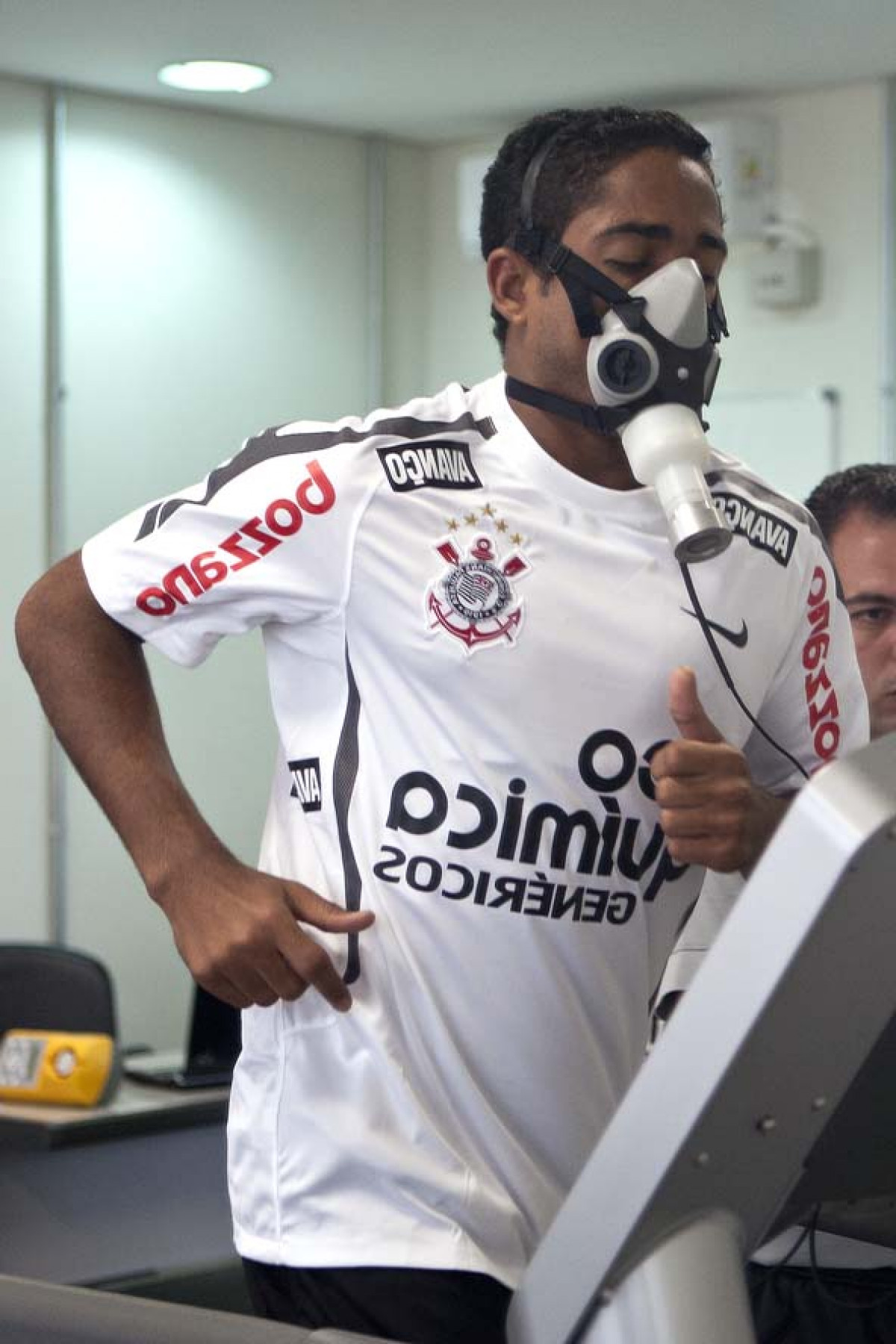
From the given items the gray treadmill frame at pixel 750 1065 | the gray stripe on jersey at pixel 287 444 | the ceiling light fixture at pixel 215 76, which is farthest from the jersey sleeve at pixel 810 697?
the ceiling light fixture at pixel 215 76

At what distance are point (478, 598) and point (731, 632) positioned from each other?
0.63 feet

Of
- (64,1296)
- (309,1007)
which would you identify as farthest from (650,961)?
(64,1296)

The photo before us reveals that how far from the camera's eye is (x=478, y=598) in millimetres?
1400

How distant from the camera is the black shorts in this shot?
1332 mm

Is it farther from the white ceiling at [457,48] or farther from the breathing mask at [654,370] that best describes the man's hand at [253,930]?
the white ceiling at [457,48]

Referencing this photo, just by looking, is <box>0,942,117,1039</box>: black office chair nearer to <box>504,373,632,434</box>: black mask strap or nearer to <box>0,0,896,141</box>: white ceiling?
<box>0,0,896,141</box>: white ceiling

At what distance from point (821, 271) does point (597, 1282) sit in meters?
4.61

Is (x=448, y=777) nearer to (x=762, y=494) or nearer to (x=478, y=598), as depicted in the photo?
(x=478, y=598)

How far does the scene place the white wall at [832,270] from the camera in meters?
5.00

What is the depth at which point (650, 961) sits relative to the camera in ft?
4.77

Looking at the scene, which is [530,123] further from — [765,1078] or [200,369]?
[200,369]

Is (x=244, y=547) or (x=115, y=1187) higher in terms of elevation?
(x=244, y=547)

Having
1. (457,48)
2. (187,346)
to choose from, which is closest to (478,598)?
(457,48)

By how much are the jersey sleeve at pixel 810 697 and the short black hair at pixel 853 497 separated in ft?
1.49
